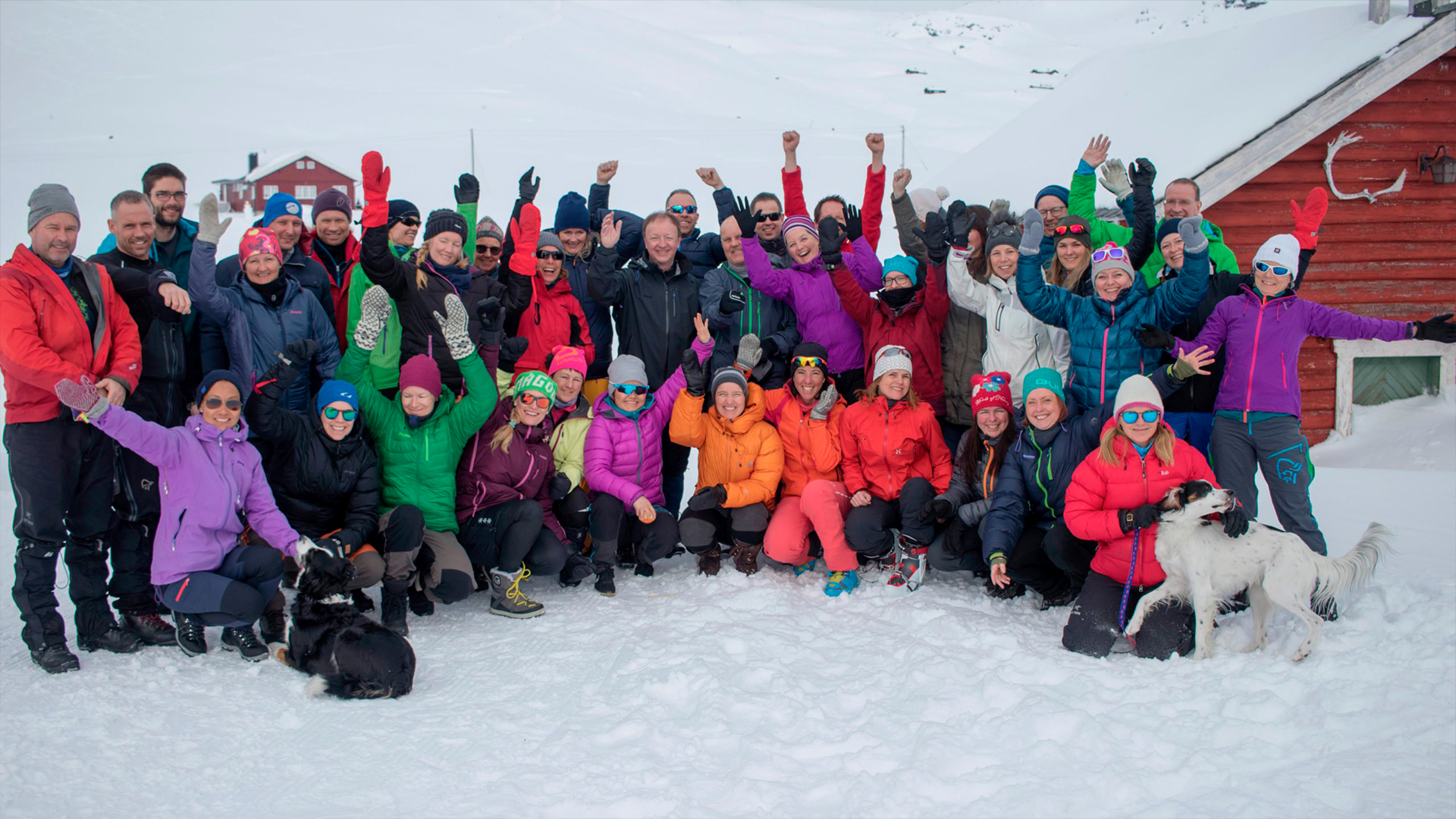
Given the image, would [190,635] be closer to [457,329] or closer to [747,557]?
[457,329]

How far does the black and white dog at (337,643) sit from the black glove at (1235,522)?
3.29 metres

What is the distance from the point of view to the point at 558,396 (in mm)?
4871

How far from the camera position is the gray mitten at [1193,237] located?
4.21 meters

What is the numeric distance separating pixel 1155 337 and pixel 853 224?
2.03 meters

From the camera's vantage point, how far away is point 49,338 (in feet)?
12.1

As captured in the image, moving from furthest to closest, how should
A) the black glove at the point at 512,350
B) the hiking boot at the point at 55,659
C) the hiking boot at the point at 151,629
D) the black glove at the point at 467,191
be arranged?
the black glove at the point at 467,191, the black glove at the point at 512,350, the hiking boot at the point at 151,629, the hiking boot at the point at 55,659

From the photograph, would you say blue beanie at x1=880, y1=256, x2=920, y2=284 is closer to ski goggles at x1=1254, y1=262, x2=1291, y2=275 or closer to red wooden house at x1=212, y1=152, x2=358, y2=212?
ski goggles at x1=1254, y1=262, x2=1291, y2=275

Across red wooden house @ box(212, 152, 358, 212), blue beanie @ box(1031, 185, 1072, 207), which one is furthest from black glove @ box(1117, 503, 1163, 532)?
red wooden house @ box(212, 152, 358, 212)

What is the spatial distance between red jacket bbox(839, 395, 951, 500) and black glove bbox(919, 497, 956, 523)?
216mm

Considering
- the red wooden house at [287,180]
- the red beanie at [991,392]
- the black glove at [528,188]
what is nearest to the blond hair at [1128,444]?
the red beanie at [991,392]

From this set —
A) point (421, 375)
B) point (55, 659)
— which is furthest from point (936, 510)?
point (55, 659)

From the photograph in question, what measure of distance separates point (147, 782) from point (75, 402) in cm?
Result: 154

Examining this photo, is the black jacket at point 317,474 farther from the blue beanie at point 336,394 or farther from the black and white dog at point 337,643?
the black and white dog at point 337,643

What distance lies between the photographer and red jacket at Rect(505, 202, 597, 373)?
15.9 feet
